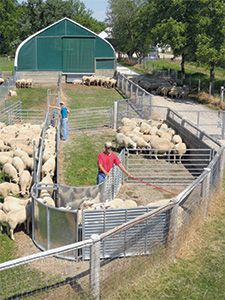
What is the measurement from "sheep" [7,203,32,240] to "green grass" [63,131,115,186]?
13.3ft

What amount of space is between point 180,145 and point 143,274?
9581 millimetres

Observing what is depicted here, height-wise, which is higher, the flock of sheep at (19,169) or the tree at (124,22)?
the tree at (124,22)

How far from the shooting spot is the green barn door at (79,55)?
40.7 m

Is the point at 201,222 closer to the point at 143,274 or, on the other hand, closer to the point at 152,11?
the point at 143,274

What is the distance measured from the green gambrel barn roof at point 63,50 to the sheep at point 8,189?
28367 millimetres

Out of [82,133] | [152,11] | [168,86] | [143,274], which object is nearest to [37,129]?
[82,133]

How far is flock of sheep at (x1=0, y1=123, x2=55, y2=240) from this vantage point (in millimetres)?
10414

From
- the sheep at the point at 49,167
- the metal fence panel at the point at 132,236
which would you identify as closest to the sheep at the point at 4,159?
the sheep at the point at 49,167

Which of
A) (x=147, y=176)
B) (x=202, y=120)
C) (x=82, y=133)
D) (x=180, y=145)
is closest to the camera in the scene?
(x=147, y=176)

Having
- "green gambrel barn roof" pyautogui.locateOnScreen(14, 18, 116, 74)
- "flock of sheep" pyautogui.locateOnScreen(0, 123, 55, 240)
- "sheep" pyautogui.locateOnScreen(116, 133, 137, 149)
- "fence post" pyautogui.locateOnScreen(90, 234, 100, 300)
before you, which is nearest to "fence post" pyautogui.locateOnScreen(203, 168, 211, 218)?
"flock of sheep" pyautogui.locateOnScreen(0, 123, 55, 240)

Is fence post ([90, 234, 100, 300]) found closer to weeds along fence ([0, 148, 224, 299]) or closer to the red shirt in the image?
weeds along fence ([0, 148, 224, 299])

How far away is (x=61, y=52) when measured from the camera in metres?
40.7

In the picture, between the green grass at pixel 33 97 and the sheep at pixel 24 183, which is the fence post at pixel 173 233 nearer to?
the sheep at pixel 24 183

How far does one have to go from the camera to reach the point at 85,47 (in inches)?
1619
